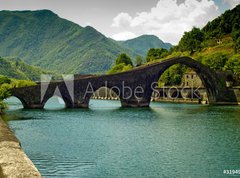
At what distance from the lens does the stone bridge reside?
5869cm

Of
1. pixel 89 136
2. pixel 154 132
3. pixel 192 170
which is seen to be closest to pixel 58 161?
pixel 192 170

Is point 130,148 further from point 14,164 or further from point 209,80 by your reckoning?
point 209,80

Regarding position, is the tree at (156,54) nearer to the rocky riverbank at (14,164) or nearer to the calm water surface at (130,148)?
the calm water surface at (130,148)

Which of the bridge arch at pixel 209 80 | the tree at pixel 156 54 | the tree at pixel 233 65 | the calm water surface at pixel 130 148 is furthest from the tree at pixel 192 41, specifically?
the calm water surface at pixel 130 148

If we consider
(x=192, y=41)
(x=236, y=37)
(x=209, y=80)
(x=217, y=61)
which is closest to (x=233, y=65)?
(x=217, y=61)


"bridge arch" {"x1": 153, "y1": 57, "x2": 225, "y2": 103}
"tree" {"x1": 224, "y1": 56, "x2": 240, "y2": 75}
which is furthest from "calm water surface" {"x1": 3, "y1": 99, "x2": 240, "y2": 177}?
"tree" {"x1": 224, "y1": 56, "x2": 240, "y2": 75}

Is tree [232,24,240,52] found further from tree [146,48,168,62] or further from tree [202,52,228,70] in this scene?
tree [146,48,168,62]

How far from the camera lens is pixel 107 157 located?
22.2m

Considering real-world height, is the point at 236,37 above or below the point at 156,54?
above

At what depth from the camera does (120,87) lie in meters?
65.8

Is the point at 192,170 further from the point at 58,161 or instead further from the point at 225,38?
the point at 225,38

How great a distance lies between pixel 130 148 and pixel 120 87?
133ft

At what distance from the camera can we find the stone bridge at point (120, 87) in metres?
58.7

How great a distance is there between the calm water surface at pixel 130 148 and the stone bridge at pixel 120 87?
62.1 ft
